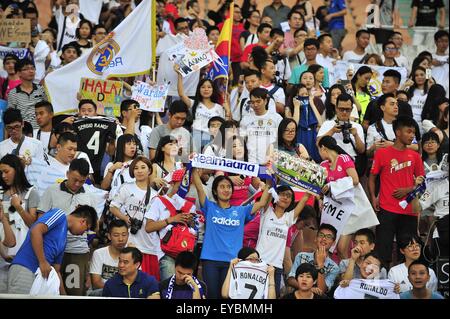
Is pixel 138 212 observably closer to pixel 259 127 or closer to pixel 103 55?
pixel 259 127

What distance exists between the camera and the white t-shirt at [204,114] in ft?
54.9

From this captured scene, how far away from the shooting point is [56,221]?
42.9 ft

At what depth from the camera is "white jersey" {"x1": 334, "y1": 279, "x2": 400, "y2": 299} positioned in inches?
543

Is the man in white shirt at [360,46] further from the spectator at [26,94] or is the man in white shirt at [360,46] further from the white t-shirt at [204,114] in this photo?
the spectator at [26,94]

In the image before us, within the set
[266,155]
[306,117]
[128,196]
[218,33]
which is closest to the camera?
[128,196]

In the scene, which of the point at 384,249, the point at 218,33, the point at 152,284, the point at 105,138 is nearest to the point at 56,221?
the point at 152,284

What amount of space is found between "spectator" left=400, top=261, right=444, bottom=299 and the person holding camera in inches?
108

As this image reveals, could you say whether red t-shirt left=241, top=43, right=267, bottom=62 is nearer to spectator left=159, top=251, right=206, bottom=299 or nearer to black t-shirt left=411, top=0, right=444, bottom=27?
black t-shirt left=411, top=0, right=444, bottom=27

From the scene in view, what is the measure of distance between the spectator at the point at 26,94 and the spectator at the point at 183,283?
4.22 meters

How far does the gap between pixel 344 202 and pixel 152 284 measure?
9.09ft

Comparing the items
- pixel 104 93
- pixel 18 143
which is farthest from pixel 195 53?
pixel 18 143

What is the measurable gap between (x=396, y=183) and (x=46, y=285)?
4.63 metres

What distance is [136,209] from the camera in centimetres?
1423
